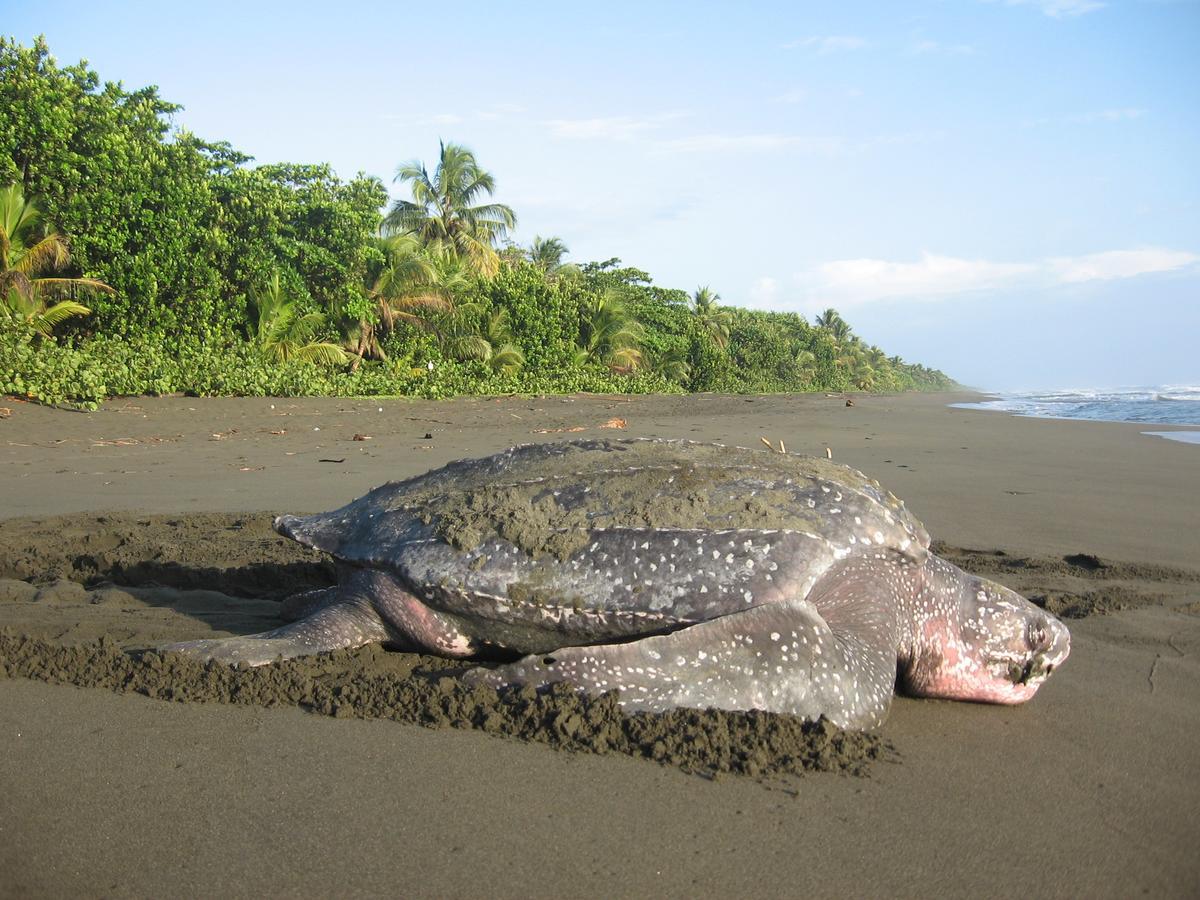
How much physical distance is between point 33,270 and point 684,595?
49.1 feet

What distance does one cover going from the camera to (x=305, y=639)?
2.69 metres

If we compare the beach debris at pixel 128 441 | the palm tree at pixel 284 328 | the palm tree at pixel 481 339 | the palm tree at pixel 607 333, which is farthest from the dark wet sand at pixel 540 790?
the palm tree at pixel 607 333

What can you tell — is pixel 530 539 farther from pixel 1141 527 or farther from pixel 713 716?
pixel 1141 527

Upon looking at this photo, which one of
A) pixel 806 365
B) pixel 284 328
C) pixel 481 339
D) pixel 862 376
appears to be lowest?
pixel 284 328

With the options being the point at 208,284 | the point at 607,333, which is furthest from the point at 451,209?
the point at 208,284

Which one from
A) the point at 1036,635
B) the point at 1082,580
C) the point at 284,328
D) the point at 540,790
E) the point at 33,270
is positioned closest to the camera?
the point at 540,790

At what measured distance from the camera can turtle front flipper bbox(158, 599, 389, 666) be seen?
262 cm

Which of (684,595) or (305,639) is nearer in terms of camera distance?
(684,595)

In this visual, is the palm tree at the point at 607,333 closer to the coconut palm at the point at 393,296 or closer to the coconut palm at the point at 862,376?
the coconut palm at the point at 393,296

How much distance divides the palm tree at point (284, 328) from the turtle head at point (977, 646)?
15.8m

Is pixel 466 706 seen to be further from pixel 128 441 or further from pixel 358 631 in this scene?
pixel 128 441

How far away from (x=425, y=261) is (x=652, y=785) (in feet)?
65.9

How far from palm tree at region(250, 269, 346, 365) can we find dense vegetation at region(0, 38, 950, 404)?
0.13 feet

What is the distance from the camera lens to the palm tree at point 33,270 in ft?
42.7
